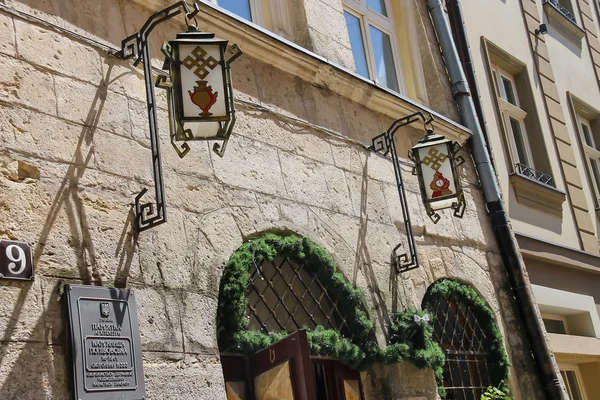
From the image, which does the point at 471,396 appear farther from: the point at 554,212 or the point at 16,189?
the point at 16,189

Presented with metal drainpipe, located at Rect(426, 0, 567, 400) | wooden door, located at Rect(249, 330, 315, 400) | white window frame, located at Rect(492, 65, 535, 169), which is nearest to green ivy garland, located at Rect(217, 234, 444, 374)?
wooden door, located at Rect(249, 330, 315, 400)

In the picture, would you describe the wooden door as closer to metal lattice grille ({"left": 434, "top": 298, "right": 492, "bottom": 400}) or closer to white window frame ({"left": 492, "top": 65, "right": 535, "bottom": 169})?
metal lattice grille ({"left": 434, "top": 298, "right": 492, "bottom": 400})

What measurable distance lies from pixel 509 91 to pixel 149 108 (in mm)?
5887

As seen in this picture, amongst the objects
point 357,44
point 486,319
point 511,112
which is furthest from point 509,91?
point 486,319

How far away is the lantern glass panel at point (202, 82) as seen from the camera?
13.4ft

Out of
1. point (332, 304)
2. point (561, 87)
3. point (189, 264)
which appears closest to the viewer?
point (189, 264)

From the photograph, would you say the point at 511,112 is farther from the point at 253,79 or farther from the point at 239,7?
the point at 253,79

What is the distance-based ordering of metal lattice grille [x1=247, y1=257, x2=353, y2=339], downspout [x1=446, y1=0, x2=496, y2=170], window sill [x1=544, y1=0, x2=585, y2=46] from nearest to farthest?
1. metal lattice grille [x1=247, y1=257, x2=353, y2=339]
2. downspout [x1=446, y1=0, x2=496, y2=170]
3. window sill [x1=544, y1=0, x2=585, y2=46]

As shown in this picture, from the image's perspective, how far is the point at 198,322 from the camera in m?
4.39

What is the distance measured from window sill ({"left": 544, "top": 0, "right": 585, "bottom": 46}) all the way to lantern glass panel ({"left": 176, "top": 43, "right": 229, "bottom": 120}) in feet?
24.1

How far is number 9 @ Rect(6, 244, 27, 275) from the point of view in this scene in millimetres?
3638

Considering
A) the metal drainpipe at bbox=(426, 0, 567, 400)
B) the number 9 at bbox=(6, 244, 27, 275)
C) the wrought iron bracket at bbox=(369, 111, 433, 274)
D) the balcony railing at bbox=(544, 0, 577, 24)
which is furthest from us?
the balcony railing at bbox=(544, 0, 577, 24)

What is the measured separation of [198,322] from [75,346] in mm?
793

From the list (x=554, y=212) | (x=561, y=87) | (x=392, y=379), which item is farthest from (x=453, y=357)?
(x=561, y=87)
